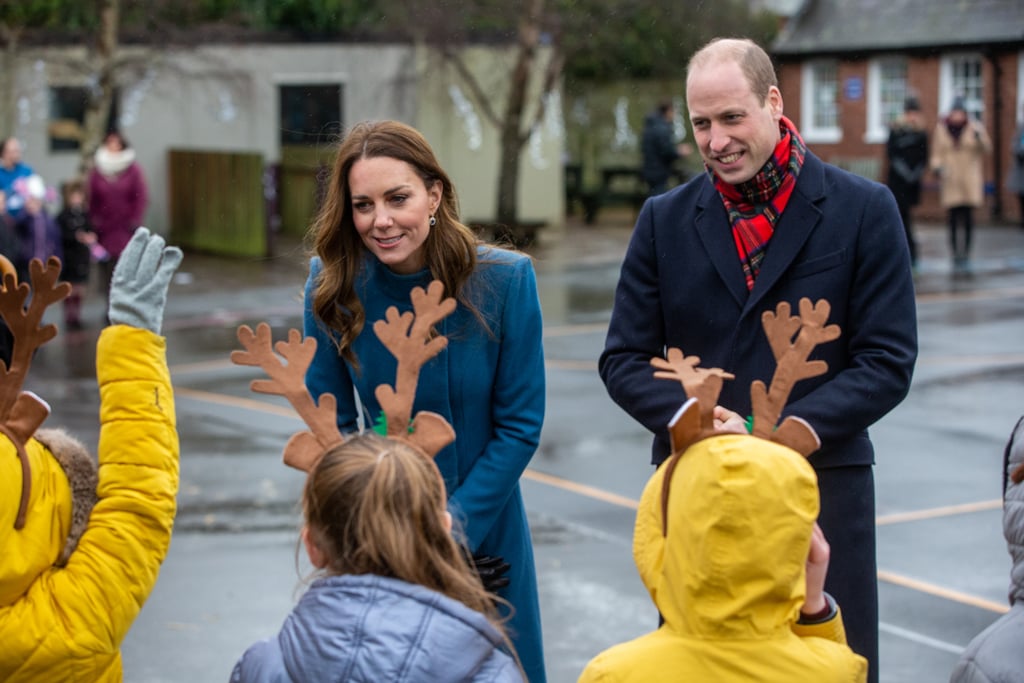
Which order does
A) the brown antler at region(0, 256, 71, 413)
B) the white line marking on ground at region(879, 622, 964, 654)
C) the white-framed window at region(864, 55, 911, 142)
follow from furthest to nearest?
the white-framed window at region(864, 55, 911, 142), the white line marking on ground at region(879, 622, 964, 654), the brown antler at region(0, 256, 71, 413)

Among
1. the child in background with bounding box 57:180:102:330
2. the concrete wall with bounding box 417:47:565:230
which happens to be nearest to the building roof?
the concrete wall with bounding box 417:47:565:230

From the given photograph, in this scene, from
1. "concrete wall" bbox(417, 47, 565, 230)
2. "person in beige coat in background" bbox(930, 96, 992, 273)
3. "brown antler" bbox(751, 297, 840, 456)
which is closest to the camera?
"brown antler" bbox(751, 297, 840, 456)

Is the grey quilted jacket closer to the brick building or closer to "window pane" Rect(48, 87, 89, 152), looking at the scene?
"window pane" Rect(48, 87, 89, 152)

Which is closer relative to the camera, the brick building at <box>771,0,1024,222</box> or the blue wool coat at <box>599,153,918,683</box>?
the blue wool coat at <box>599,153,918,683</box>

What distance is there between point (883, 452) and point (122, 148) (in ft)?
31.6

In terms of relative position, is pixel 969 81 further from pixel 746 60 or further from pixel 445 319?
pixel 445 319

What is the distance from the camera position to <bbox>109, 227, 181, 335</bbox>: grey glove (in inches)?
134

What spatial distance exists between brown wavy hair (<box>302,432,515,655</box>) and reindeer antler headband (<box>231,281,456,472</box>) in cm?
12

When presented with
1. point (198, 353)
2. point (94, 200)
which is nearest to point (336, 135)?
point (198, 353)

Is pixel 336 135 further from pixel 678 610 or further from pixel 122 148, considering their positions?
pixel 122 148

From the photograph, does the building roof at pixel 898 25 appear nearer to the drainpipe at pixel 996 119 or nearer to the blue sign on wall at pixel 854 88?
the drainpipe at pixel 996 119

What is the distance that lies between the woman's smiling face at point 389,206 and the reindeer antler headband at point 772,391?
756 millimetres

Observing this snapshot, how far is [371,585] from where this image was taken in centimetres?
257

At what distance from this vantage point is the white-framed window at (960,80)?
1113 inches
